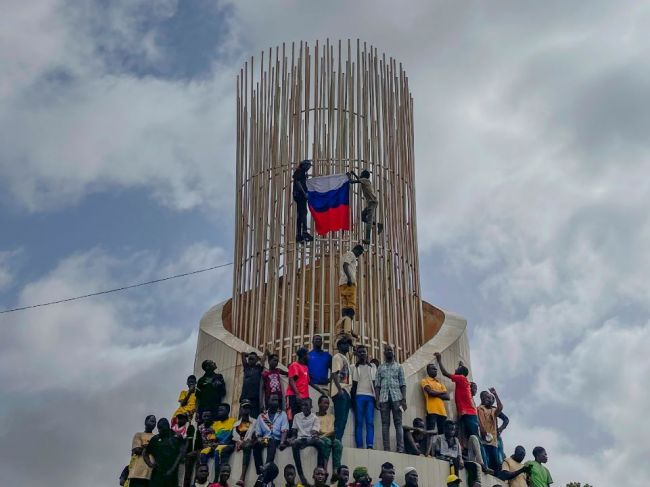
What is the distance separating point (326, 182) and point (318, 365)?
167 inches

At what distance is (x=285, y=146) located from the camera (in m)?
20.0

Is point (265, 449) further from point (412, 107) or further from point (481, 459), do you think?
point (412, 107)

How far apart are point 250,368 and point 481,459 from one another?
12.4 feet

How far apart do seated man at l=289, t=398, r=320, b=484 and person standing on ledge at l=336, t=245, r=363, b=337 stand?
298cm

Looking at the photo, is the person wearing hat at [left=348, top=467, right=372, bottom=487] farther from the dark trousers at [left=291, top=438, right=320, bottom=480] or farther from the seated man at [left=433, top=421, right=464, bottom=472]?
the seated man at [left=433, top=421, right=464, bottom=472]

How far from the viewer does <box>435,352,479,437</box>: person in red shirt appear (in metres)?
16.3

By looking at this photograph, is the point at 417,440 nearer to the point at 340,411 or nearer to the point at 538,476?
the point at 340,411

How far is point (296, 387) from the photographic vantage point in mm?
15242

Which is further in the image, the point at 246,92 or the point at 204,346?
the point at 246,92

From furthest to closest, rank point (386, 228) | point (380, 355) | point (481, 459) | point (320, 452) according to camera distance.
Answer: point (386, 228) < point (380, 355) < point (481, 459) < point (320, 452)

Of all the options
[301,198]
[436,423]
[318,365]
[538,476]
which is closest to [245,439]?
[318,365]

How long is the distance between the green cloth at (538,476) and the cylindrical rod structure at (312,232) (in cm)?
354

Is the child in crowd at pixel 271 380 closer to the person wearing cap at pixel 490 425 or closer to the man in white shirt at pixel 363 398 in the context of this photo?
the man in white shirt at pixel 363 398

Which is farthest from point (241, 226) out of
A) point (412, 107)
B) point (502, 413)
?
point (502, 413)
